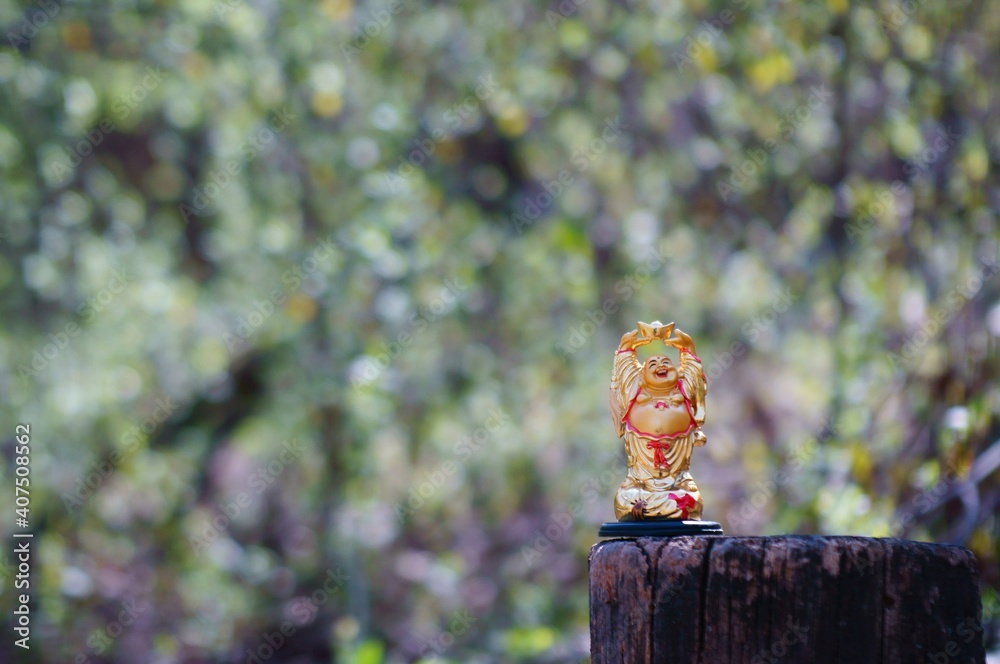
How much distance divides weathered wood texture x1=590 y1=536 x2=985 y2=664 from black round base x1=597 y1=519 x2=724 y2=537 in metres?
0.31

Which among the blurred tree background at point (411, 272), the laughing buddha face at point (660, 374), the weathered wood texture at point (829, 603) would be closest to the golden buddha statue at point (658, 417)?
the laughing buddha face at point (660, 374)

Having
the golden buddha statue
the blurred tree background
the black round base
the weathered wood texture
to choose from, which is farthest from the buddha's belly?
the blurred tree background

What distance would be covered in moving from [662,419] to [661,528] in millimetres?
284

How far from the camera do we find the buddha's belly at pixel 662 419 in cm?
257

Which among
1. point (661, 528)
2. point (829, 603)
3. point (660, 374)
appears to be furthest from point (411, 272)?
point (829, 603)

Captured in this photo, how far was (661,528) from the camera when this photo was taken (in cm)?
240

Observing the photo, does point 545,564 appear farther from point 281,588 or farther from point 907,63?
point 907,63

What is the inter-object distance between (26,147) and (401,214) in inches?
91.7

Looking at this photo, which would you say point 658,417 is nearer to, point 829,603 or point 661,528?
point 661,528

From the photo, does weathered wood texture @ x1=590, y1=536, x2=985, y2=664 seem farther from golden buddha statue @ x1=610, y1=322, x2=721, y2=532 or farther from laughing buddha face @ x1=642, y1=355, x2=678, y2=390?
laughing buddha face @ x1=642, y1=355, x2=678, y2=390

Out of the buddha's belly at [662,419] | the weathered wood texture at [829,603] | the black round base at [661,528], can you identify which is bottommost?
the weathered wood texture at [829,603]

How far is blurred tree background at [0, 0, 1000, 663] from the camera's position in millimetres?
5871

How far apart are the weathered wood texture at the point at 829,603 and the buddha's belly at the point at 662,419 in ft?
1.75

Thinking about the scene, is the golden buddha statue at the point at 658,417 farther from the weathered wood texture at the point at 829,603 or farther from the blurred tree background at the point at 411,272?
the blurred tree background at the point at 411,272
